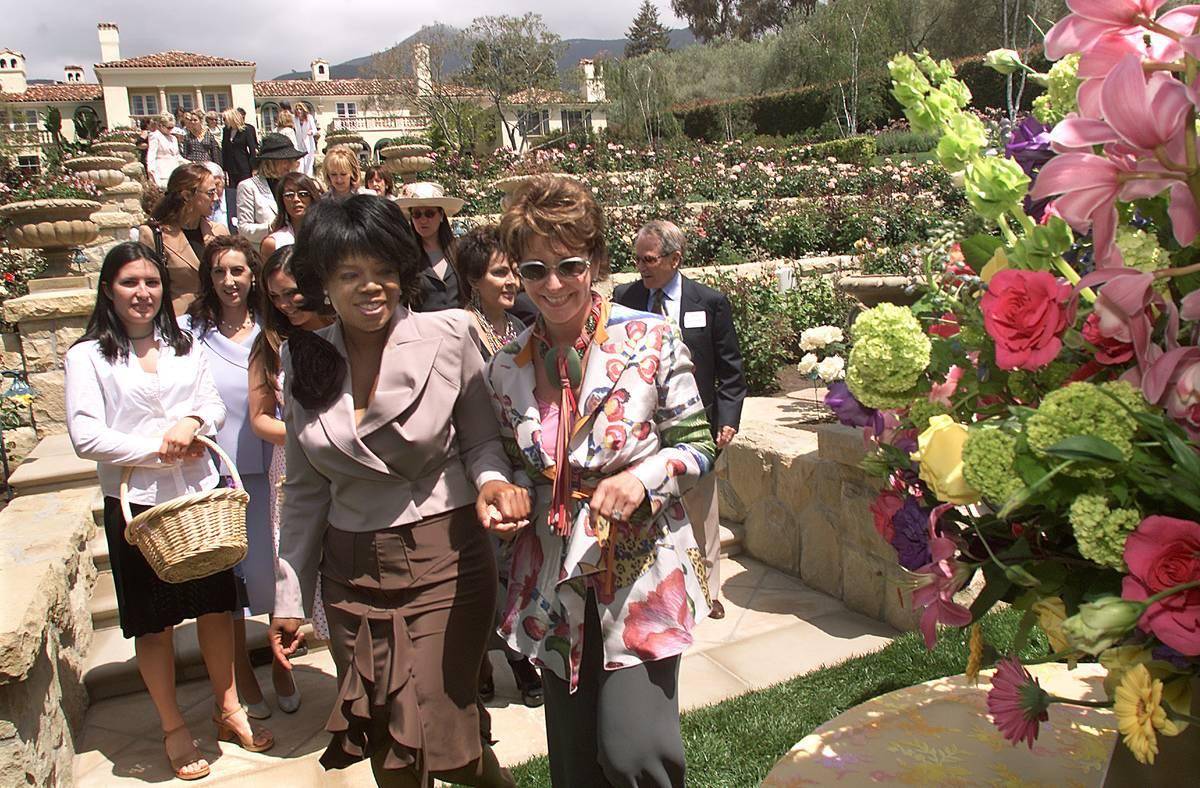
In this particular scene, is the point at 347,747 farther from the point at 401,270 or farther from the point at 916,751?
the point at 916,751

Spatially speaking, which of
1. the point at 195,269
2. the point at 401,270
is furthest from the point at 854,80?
the point at 401,270

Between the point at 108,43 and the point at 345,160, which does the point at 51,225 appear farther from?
the point at 108,43

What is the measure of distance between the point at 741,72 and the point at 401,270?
→ 42.4 metres

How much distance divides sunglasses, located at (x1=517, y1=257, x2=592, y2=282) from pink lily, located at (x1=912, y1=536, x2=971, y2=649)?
1297 mm

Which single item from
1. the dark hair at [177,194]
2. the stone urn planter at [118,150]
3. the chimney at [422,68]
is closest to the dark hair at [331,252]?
the dark hair at [177,194]

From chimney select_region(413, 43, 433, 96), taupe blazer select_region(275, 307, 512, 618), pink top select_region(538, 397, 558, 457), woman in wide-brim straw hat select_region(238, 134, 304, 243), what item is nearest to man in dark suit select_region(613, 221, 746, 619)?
taupe blazer select_region(275, 307, 512, 618)

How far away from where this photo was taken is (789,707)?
3.88m

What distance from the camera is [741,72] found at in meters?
42.1

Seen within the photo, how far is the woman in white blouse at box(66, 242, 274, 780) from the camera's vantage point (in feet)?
11.6

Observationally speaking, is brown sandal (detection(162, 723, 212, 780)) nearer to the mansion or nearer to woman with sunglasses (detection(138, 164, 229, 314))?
woman with sunglasses (detection(138, 164, 229, 314))

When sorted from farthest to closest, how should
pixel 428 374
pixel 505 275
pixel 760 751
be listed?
pixel 505 275, pixel 760 751, pixel 428 374

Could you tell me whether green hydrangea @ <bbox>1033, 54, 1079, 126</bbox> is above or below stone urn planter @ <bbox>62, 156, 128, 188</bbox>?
below

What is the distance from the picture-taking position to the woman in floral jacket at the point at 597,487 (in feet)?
7.46

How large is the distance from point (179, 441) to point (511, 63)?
109ft
